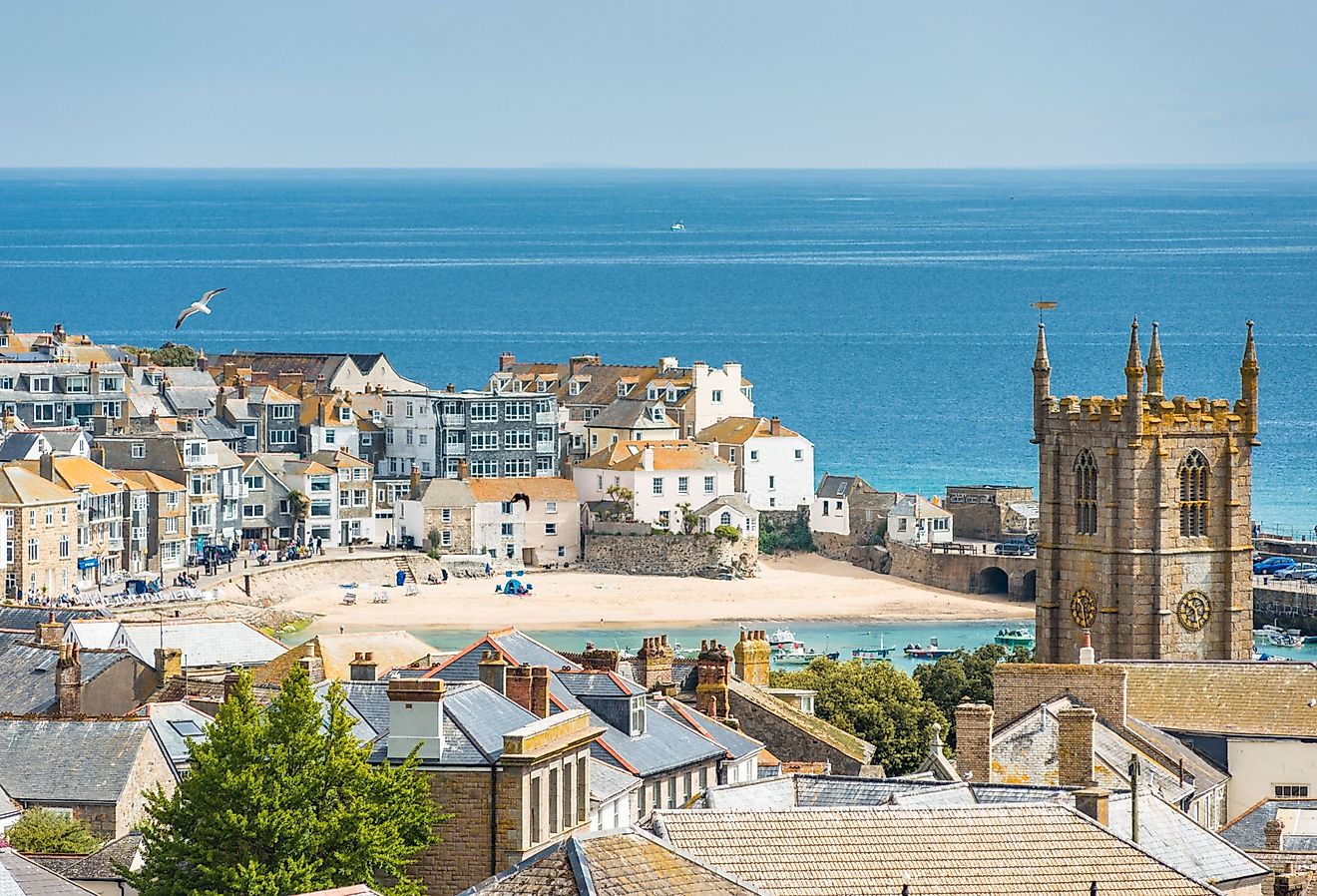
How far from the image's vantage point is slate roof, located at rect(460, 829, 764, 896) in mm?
21469

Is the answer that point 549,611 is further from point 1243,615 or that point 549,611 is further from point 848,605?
point 1243,615

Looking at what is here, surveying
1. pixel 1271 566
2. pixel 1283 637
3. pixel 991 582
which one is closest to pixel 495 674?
pixel 1283 637

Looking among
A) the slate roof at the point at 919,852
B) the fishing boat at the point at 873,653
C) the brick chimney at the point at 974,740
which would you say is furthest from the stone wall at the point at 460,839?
the fishing boat at the point at 873,653

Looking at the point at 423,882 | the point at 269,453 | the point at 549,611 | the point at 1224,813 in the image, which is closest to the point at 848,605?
the point at 549,611

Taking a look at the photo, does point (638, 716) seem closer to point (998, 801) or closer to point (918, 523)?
point (998, 801)

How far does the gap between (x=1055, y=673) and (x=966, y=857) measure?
1841cm

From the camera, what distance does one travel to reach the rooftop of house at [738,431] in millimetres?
125488

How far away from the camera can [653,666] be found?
49531 millimetres

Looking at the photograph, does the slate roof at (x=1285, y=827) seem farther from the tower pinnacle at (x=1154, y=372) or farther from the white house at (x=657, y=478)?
the white house at (x=657, y=478)

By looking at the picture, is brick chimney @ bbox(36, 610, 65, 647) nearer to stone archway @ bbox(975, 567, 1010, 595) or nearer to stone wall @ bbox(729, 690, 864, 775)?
stone wall @ bbox(729, 690, 864, 775)

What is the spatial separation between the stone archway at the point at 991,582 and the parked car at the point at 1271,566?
8.87m

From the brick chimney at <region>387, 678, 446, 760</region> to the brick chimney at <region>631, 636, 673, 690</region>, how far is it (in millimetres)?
16650

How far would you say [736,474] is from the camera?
408 feet

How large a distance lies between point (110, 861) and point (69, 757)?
6.45m
